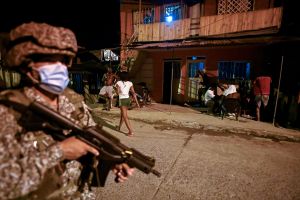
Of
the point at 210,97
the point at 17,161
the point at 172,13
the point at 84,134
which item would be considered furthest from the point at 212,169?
the point at 172,13

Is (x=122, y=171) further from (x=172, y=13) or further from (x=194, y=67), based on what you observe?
(x=172, y=13)

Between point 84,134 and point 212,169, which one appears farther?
point 212,169

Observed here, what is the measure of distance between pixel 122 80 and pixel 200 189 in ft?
13.6

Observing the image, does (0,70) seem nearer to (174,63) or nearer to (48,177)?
(174,63)

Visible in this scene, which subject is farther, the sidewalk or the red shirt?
the red shirt

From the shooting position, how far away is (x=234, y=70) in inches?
424

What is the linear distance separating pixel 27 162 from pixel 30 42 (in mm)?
637

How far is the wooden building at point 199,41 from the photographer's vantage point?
9.79m

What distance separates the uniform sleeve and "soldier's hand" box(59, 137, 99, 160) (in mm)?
76

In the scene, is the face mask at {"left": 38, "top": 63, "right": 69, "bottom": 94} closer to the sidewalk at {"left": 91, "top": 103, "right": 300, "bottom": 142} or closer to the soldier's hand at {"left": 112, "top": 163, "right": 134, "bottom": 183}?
the soldier's hand at {"left": 112, "top": 163, "right": 134, "bottom": 183}

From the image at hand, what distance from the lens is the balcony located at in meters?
9.91

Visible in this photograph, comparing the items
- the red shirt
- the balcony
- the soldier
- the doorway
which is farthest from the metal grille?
the soldier

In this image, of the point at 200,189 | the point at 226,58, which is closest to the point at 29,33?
the point at 200,189

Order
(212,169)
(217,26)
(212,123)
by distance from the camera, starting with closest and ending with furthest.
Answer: (212,169) → (212,123) → (217,26)
